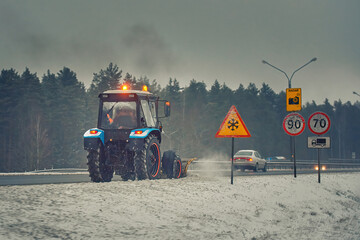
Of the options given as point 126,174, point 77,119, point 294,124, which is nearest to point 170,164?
point 126,174

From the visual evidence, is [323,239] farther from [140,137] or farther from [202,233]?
[140,137]

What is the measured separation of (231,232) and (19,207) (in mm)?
4052

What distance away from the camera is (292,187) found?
16.9 metres

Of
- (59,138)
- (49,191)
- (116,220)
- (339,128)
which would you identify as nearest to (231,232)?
(116,220)

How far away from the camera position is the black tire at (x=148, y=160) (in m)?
15.6

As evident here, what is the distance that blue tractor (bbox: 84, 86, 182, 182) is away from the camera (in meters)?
15.7

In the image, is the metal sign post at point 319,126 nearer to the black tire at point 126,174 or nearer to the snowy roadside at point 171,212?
the snowy roadside at point 171,212

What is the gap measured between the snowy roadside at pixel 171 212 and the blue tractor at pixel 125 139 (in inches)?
92.8

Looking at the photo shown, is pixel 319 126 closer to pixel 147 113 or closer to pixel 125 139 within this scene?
pixel 147 113

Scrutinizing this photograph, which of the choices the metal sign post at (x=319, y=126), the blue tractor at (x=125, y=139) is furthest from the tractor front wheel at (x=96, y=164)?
Result: the metal sign post at (x=319, y=126)

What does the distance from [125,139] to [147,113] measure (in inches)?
54.7

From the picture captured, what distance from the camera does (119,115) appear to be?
16.9m

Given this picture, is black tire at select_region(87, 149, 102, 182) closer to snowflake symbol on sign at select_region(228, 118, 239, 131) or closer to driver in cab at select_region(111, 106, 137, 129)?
driver in cab at select_region(111, 106, 137, 129)

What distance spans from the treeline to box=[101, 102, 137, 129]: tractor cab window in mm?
47090
